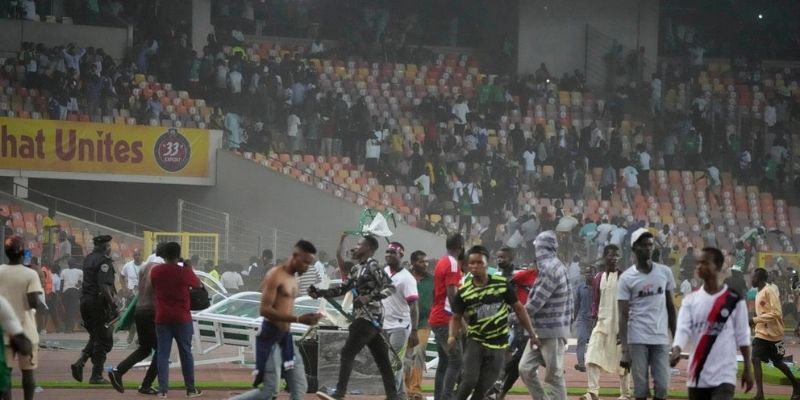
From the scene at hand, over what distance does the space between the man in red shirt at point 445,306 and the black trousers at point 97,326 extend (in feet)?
12.5

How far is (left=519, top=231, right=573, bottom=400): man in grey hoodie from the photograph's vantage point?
477 inches

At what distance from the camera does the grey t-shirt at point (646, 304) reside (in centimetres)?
1134

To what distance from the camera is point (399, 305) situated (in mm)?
13320

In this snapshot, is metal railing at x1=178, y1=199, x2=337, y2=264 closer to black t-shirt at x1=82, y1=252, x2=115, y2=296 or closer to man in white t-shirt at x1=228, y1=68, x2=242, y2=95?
man in white t-shirt at x1=228, y1=68, x2=242, y2=95

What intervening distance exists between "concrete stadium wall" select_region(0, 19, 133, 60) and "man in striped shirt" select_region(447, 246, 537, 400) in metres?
23.2

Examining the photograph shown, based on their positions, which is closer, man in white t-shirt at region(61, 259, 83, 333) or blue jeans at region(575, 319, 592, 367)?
blue jeans at region(575, 319, 592, 367)

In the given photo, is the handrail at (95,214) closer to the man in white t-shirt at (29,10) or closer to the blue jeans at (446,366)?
the man in white t-shirt at (29,10)

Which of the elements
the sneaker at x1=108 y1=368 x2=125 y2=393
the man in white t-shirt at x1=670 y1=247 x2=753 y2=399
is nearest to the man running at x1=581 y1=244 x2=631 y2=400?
the man in white t-shirt at x1=670 y1=247 x2=753 y2=399

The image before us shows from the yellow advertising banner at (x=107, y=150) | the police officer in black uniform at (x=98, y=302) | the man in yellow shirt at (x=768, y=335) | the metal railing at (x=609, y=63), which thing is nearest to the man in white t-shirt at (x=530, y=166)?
the metal railing at (x=609, y=63)

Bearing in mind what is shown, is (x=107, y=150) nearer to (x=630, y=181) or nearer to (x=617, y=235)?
(x=617, y=235)

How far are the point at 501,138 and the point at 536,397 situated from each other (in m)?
23.5

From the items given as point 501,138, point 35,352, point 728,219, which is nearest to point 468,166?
point 501,138

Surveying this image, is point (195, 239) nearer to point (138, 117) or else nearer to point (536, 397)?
point (138, 117)

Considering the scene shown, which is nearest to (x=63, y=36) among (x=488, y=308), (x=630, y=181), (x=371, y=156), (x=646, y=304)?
(x=371, y=156)
